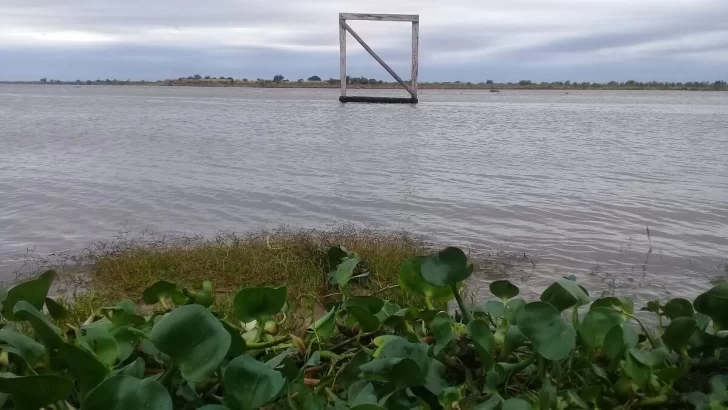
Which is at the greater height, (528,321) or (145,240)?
(528,321)

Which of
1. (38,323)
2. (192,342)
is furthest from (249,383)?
(38,323)

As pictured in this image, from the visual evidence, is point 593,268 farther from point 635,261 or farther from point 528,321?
point 528,321

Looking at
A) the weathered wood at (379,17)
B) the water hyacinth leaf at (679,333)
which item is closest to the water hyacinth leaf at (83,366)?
the water hyacinth leaf at (679,333)

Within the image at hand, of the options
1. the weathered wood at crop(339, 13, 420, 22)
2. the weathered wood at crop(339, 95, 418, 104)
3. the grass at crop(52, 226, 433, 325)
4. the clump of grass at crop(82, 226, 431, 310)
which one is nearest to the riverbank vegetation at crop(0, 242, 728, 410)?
the grass at crop(52, 226, 433, 325)

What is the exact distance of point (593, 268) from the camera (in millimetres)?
5277

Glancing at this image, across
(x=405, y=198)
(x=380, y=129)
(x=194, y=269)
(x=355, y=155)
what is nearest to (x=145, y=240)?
(x=194, y=269)

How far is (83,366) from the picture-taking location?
0.95 meters

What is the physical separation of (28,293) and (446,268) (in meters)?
0.78

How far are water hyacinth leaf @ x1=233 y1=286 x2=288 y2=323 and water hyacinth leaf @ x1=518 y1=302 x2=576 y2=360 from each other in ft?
1.49

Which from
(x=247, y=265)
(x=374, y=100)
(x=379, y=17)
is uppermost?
(x=379, y=17)

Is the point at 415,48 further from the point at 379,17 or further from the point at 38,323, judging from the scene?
the point at 38,323

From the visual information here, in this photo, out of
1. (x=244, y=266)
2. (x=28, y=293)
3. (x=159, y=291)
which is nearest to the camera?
(x=28, y=293)

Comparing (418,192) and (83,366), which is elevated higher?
(83,366)

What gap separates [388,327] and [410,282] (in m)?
0.11
